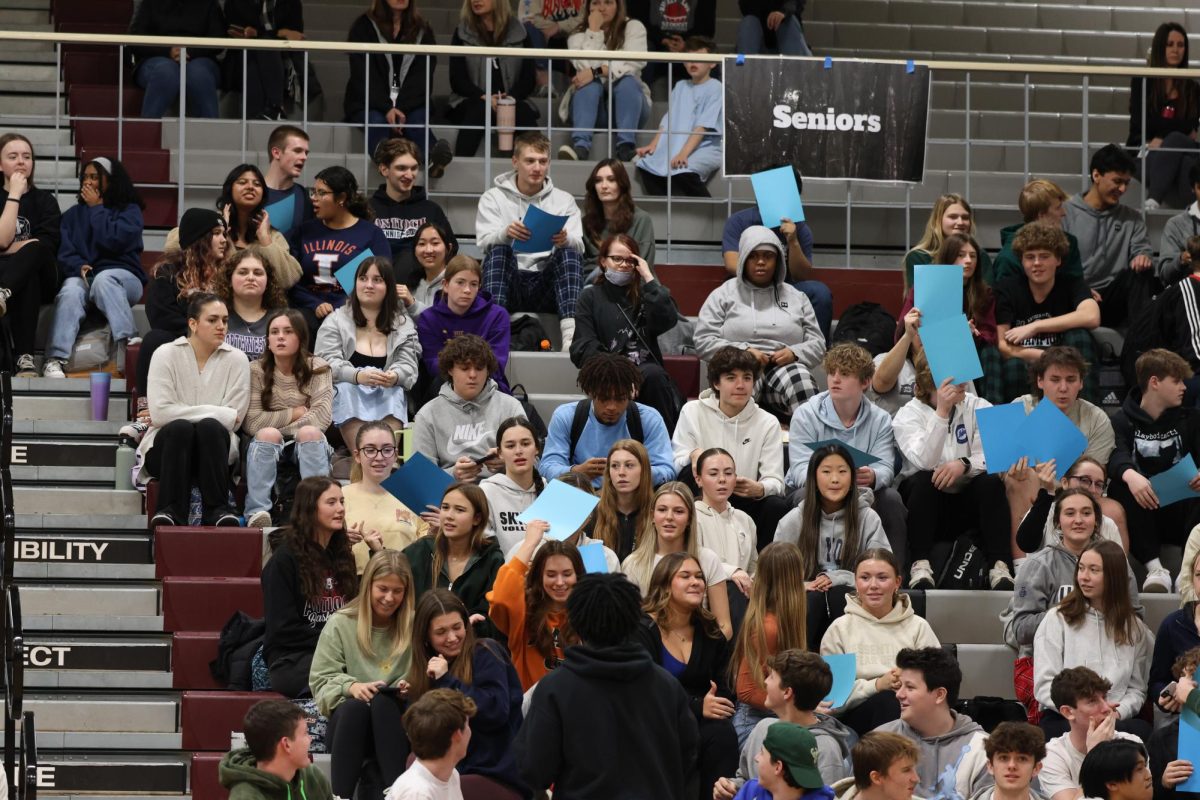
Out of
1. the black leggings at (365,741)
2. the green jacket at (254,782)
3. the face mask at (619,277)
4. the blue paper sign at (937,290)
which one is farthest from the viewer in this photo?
the face mask at (619,277)

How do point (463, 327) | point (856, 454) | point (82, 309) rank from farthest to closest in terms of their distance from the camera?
point (82, 309)
point (463, 327)
point (856, 454)

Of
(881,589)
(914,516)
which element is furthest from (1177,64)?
(881,589)

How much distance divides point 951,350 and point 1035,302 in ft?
4.43

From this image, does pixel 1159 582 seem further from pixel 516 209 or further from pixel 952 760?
pixel 516 209

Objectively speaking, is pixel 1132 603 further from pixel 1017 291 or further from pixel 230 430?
pixel 230 430

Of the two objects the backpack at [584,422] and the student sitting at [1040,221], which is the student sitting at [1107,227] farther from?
the backpack at [584,422]

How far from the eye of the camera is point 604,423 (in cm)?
1084

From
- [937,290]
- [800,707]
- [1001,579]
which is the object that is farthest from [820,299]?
[800,707]

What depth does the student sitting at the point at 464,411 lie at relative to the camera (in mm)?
10875

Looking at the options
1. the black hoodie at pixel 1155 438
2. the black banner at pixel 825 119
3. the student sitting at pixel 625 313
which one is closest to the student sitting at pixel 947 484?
the black hoodie at pixel 1155 438

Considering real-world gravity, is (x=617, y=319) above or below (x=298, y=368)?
above

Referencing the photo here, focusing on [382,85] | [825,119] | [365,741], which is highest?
[382,85]

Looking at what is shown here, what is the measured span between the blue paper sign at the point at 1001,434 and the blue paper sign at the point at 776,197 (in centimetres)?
228

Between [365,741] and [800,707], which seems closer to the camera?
[800,707]
